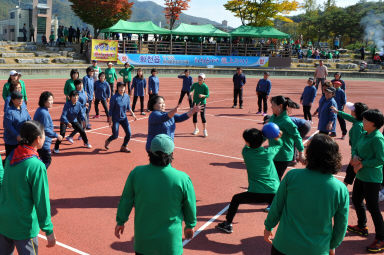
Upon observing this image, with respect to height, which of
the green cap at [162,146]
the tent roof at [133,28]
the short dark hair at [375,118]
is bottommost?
the green cap at [162,146]

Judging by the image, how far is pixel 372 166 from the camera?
4.76 metres

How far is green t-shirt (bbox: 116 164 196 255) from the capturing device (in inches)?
121

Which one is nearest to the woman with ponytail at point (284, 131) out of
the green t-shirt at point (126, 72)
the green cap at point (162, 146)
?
the green cap at point (162, 146)

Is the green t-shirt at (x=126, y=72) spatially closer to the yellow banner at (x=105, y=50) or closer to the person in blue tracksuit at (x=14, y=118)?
the person in blue tracksuit at (x=14, y=118)

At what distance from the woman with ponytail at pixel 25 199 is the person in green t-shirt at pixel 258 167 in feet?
8.77

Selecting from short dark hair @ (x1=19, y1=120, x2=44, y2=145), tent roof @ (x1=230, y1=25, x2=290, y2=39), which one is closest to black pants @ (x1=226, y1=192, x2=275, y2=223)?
short dark hair @ (x1=19, y1=120, x2=44, y2=145)

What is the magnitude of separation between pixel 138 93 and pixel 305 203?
40.4 ft

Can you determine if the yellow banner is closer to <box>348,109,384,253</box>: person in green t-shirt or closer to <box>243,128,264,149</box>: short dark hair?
<box>243,128,264,149</box>: short dark hair

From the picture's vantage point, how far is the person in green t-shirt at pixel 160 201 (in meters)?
3.08

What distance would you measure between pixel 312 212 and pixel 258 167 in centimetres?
200

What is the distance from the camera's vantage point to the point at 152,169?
10.4 feet

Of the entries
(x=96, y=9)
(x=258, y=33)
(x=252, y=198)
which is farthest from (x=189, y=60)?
(x=252, y=198)

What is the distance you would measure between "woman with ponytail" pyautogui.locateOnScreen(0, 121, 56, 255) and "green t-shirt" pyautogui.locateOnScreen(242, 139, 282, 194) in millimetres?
2713

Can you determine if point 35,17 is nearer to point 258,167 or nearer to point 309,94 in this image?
point 309,94
